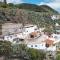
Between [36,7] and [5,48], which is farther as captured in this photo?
[36,7]

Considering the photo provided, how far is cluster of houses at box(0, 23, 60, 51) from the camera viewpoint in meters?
2.04

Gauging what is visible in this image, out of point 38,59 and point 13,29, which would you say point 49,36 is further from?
point 13,29

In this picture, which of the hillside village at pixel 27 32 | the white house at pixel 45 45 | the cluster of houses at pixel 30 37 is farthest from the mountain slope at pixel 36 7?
the white house at pixel 45 45

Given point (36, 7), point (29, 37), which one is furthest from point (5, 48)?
point (36, 7)

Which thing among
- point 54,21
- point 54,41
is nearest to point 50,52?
point 54,41

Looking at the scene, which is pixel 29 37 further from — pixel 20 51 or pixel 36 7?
pixel 36 7

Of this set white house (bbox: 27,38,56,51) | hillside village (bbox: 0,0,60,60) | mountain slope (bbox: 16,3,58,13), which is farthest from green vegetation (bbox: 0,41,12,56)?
mountain slope (bbox: 16,3,58,13)

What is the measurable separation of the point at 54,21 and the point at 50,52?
0.36 m

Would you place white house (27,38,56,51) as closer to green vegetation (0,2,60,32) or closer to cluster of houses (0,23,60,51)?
cluster of houses (0,23,60,51)

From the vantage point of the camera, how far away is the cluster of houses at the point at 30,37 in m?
2.04

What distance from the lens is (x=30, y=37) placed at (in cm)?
205

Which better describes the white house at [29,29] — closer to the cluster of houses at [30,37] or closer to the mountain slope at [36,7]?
the cluster of houses at [30,37]

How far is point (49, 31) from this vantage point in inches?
82.3

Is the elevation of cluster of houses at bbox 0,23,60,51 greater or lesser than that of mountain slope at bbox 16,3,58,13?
lesser
